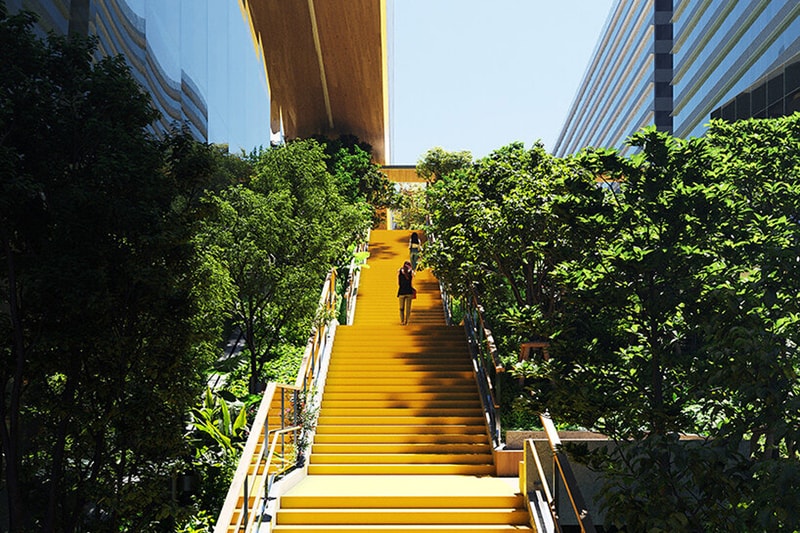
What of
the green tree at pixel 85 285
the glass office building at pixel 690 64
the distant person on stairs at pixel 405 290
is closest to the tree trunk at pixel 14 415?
the green tree at pixel 85 285

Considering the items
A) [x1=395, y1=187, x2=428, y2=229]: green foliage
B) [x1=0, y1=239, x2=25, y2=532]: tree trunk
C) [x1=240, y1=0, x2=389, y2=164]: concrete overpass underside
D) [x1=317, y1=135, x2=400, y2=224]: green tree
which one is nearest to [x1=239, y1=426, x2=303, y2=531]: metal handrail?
[x1=0, y1=239, x2=25, y2=532]: tree trunk

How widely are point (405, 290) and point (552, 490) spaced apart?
960 centimetres

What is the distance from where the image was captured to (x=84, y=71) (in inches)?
265

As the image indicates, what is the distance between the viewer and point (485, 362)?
13.2 m

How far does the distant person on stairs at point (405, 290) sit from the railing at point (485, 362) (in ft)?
5.39

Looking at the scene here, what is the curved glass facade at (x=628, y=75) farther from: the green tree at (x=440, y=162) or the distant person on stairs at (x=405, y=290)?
the distant person on stairs at (x=405, y=290)

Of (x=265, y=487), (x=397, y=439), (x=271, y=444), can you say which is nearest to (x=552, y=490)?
(x=265, y=487)

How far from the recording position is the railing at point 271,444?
6691 millimetres

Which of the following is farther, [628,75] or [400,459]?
[628,75]

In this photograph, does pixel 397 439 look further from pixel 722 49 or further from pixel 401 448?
pixel 722 49

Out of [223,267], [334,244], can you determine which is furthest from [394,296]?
[223,267]

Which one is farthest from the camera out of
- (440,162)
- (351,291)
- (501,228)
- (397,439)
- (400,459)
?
(440,162)

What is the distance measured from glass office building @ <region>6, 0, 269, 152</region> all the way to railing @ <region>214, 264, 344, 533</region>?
10.4ft

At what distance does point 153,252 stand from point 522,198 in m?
8.41
